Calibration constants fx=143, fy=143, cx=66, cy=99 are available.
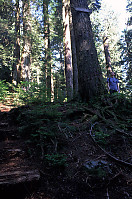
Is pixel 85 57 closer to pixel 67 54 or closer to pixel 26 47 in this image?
pixel 67 54

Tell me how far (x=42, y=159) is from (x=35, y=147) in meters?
0.42

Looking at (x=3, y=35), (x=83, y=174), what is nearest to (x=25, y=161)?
(x=83, y=174)

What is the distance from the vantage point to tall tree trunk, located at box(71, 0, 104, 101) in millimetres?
4512

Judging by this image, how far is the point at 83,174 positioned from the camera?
205 centimetres

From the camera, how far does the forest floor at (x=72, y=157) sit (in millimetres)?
1773

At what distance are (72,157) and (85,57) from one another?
3290 millimetres

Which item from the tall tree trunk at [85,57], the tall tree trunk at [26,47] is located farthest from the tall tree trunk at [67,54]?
the tall tree trunk at [85,57]

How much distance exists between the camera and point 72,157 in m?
2.46

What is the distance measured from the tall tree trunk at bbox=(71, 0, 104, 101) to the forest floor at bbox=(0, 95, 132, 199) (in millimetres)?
664

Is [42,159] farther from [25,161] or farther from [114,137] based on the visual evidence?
[114,137]

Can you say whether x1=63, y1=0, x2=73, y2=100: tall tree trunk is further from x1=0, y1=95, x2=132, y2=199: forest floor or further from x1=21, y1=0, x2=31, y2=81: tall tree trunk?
x1=0, y1=95, x2=132, y2=199: forest floor

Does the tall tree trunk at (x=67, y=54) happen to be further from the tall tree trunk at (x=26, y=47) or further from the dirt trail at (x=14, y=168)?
the dirt trail at (x=14, y=168)

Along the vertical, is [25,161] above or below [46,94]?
below

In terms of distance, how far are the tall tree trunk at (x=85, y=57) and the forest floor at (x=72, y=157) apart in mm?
664
